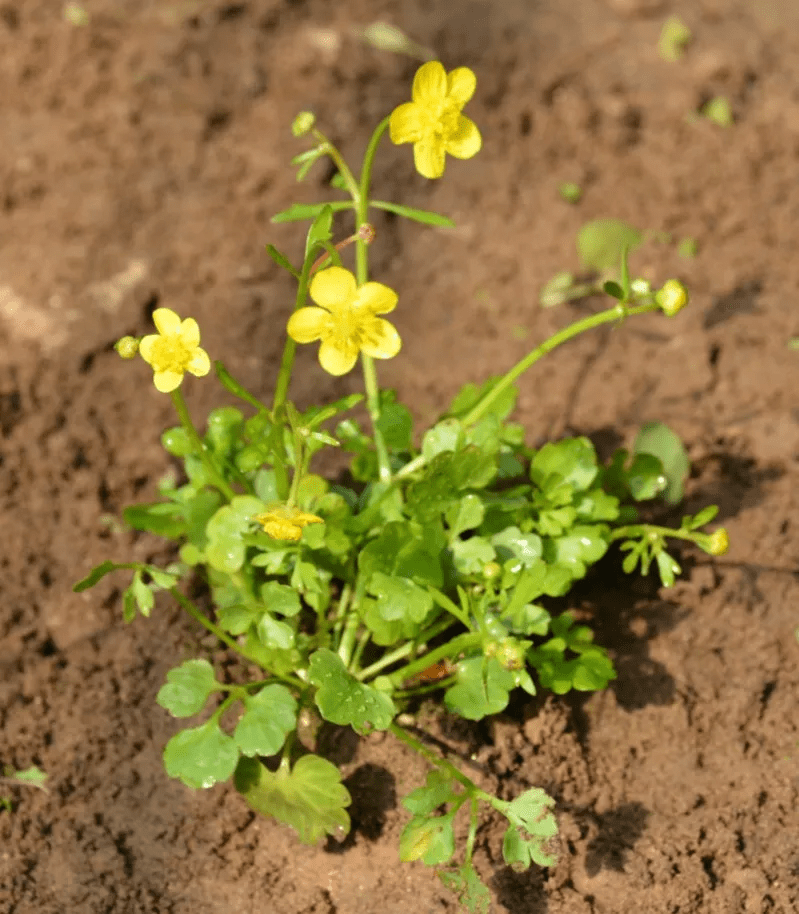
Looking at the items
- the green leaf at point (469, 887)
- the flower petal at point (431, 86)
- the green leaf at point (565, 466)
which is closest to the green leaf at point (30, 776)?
the green leaf at point (469, 887)

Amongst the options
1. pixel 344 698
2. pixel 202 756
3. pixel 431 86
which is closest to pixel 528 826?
pixel 344 698

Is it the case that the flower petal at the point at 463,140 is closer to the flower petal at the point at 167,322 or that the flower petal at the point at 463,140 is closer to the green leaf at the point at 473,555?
the flower petal at the point at 167,322

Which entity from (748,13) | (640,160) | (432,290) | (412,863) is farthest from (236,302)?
(748,13)

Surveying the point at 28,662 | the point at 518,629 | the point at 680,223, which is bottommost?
the point at 28,662

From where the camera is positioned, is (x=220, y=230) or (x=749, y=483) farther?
(x=220, y=230)

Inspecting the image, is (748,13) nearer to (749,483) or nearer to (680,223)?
(680,223)

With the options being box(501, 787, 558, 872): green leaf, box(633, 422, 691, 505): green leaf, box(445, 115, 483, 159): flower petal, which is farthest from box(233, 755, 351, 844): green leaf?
box(445, 115, 483, 159): flower petal
